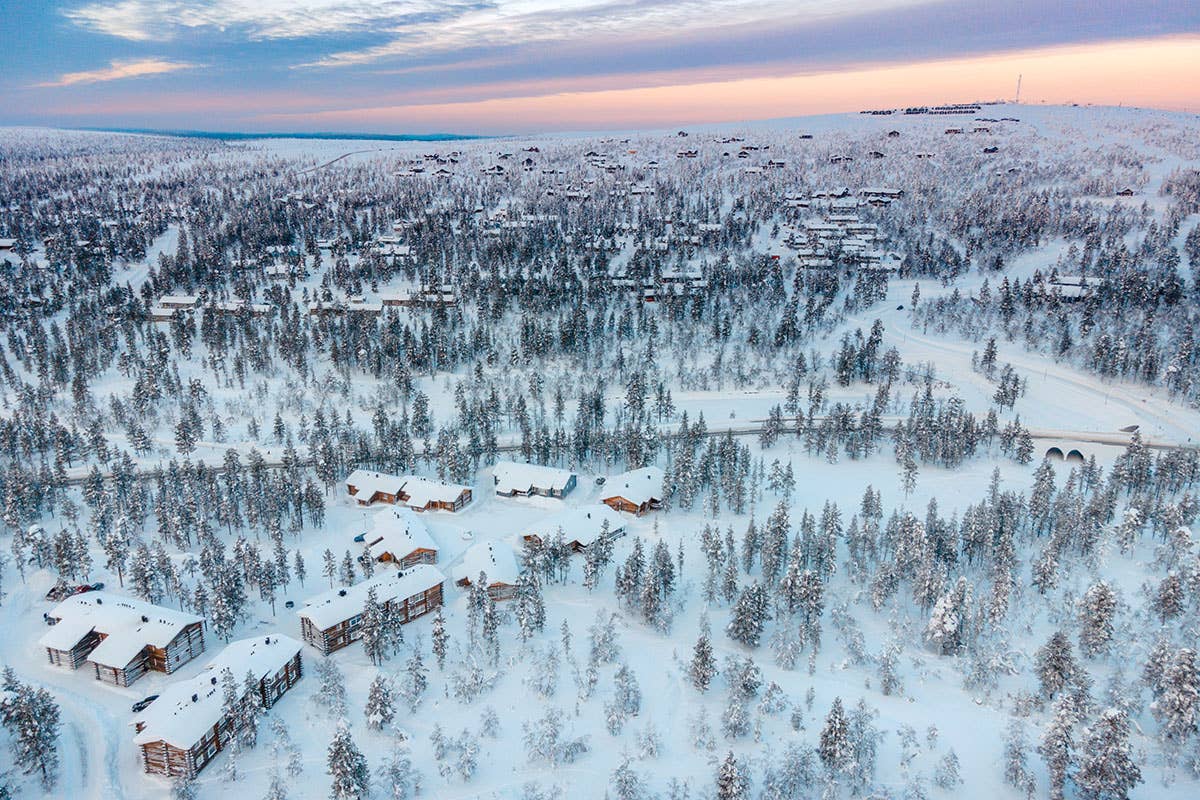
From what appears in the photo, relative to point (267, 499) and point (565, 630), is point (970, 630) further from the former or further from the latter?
point (267, 499)

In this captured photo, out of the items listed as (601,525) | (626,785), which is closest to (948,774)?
(626,785)

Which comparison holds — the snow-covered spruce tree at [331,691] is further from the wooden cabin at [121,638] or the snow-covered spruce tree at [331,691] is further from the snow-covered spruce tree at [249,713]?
the wooden cabin at [121,638]

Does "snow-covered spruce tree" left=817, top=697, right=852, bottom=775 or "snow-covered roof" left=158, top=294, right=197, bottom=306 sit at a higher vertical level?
"snow-covered roof" left=158, top=294, right=197, bottom=306

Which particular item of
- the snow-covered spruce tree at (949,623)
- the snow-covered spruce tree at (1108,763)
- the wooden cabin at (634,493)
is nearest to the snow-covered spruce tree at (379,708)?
the wooden cabin at (634,493)

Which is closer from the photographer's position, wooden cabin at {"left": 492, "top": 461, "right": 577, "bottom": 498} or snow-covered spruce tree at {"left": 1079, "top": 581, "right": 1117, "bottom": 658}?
snow-covered spruce tree at {"left": 1079, "top": 581, "right": 1117, "bottom": 658}

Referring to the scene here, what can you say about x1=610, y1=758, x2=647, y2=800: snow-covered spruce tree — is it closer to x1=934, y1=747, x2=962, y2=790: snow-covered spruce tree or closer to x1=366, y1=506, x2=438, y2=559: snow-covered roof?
x1=934, y1=747, x2=962, y2=790: snow-covered spruce tree

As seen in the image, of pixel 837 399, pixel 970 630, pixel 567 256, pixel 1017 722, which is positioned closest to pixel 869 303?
pixel 837 399

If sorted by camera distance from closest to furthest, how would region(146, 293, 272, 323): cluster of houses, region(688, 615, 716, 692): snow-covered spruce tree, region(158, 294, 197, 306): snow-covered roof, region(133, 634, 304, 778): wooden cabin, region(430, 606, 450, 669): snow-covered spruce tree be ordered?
region(133, 634, 304, 778): wooden cabin → region(688, 615, 716, 692): snow-covered spruce tree → region(430, 606, 450, 669): snow-covered spruce tree → region(146, 293, 272, 323): cluster of houses → region(158, 294, 197, 306): snow-covered roof

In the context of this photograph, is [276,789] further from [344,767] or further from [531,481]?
[531,481]

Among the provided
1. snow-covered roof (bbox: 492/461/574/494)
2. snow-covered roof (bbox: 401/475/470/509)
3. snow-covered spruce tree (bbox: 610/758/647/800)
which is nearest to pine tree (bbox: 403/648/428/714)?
snow-covered spruce tree (bbox: 610/758/647/800)
